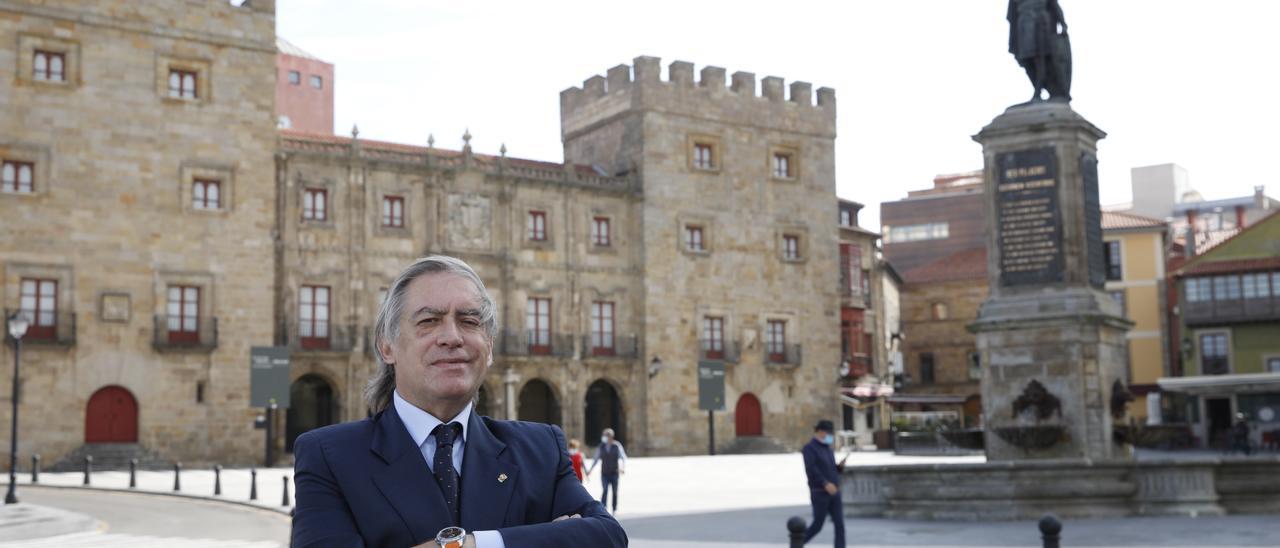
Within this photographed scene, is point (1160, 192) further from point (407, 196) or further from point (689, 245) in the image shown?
point (407, 196)

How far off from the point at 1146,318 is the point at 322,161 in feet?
117

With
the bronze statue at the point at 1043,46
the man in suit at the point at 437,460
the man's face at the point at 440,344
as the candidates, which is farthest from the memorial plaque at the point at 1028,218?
the man's face at the point at 440,344

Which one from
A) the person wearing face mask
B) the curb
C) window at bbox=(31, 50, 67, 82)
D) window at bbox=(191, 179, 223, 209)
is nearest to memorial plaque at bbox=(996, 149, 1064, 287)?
the person wearing face mask

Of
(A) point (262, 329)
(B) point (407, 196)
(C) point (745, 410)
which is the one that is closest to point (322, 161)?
(B) point (407, 196)

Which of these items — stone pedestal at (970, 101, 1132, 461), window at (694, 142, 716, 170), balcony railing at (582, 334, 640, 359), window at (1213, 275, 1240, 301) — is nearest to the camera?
stone pedestal at (970, 101, 1132, 461)

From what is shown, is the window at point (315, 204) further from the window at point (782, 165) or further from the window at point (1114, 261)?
the window at point (1114, 261)

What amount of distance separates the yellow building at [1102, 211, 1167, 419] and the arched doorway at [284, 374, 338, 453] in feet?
108

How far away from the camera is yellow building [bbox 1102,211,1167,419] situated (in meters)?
58.2

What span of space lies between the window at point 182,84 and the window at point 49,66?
2896 millimetres

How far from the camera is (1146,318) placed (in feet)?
192

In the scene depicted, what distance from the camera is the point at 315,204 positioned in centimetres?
4291

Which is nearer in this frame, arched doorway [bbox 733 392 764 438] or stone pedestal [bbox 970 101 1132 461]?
stone pedestal [bbox 970 101 1132 461]

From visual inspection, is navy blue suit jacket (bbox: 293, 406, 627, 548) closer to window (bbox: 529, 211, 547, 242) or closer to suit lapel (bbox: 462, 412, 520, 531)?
suit lapel (bbox: 462, 412, 520, 531)

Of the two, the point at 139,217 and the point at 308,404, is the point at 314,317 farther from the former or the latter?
the point at 139,217
